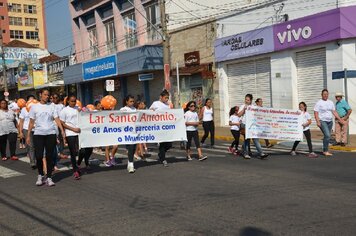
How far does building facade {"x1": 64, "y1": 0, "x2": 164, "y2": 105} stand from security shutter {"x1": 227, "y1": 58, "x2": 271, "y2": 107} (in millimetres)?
5257

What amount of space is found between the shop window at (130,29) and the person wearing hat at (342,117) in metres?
18.2

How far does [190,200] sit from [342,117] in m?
8.85

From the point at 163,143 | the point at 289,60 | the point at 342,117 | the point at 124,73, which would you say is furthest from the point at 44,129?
the point at 124,73

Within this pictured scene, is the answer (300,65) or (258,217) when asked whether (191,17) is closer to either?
(300,65)

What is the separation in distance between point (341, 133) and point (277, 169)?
17.4ft

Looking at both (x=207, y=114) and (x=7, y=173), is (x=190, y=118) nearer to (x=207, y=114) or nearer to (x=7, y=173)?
(x=207, y=114)

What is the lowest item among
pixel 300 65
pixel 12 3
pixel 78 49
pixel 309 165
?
pixel 309 165

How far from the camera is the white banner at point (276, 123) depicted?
12.0 metres

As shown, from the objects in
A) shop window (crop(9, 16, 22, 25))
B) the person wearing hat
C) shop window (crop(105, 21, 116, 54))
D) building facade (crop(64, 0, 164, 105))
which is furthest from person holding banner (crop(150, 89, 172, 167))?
shop window (crop(9, 16, 22, 25))

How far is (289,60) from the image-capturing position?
19234 millimetres

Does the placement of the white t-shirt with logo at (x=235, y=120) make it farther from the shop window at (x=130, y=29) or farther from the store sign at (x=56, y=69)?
the store sign at (x=56, y=69)

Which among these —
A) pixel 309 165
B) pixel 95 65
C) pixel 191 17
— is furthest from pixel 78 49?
pixel 309 165

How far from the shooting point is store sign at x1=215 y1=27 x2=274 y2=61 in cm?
2006

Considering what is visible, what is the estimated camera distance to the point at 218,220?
5777 millimetres
